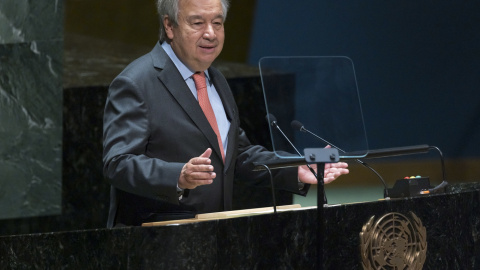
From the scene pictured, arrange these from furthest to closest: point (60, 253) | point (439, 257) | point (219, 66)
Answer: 1. point (219, 66)
2. point (439, 257)
3. point (60, 253)

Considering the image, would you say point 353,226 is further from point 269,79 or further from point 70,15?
point 70,15

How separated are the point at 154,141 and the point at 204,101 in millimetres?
256

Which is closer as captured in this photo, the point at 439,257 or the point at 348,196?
the point at 439,257

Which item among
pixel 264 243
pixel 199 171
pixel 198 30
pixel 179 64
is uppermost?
pixel 198 30

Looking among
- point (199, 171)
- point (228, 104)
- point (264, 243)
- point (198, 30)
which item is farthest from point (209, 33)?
point (264, 243)

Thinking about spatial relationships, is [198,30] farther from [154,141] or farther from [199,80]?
[154,141]

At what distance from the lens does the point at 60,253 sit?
264cm

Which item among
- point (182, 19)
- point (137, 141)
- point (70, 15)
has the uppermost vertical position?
point (70, 15)

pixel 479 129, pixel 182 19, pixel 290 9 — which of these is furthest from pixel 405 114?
pixel 182 19

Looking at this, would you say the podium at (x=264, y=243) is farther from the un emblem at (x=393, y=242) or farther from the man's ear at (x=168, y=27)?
the man's ear at (x=168, y=27)

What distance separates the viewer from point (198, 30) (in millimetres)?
3285

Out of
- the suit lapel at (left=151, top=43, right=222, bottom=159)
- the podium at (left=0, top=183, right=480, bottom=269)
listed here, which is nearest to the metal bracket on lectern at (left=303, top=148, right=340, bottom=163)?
the podium at (left=0, top=183, right=480, bottom=269)

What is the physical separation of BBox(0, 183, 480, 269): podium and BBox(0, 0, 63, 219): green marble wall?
2.40 m

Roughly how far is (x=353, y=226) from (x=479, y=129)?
4.79 m
